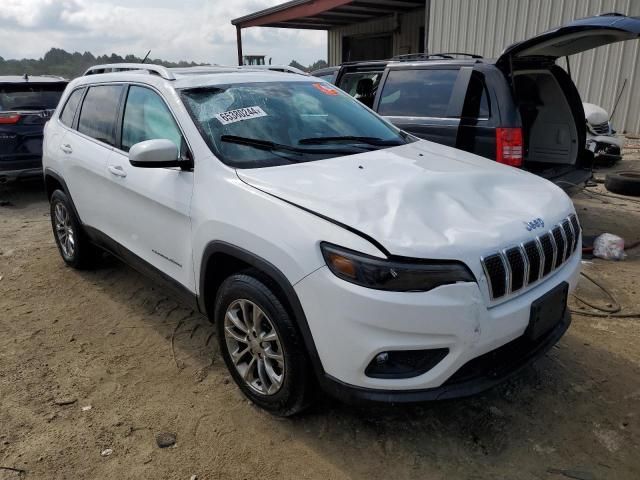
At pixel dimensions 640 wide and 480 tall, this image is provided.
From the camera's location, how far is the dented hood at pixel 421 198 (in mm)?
2105

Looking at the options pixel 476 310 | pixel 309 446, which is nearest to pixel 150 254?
→ pixel 309 446

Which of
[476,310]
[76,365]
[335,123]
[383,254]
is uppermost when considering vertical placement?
[335,123]

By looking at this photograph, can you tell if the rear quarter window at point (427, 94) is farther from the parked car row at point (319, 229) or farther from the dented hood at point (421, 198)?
the dented hood at point (421, 198)

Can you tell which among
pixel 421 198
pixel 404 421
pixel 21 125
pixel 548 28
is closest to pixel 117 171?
pixel 421 198

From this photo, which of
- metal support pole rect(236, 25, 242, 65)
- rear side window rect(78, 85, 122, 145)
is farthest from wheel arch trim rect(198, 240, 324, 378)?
metal support pole rect(236, 25, 242, 65)

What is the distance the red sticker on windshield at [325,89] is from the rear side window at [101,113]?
1.43 meters

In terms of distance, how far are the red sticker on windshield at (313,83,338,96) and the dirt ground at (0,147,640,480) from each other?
1.87 meters

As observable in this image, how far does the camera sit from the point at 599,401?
108 inches

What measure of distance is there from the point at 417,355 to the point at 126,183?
7.42ft

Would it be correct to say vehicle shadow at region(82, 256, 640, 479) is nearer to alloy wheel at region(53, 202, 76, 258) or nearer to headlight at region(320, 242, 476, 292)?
headlight at region(320, 242, 476, 292)

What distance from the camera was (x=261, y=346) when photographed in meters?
2.54

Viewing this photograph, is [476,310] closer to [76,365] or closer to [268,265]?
[268,265]

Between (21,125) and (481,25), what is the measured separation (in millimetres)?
9962

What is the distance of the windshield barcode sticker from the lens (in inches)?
117
